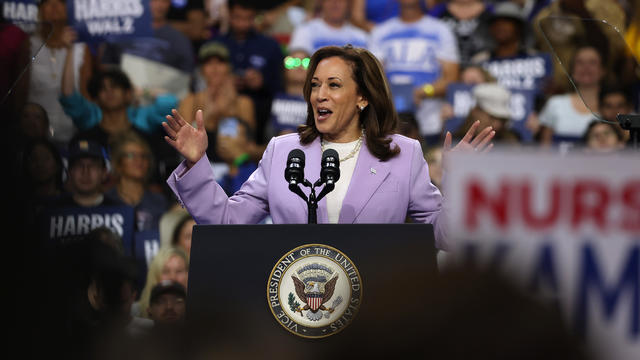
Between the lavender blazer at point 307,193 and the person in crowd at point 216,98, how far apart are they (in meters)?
2.67

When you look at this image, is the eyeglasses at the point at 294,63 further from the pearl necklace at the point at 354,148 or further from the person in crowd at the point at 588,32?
the pearl necklace at the point at 354,148

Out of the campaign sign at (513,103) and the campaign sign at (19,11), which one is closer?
the campaign sign at (19,11)

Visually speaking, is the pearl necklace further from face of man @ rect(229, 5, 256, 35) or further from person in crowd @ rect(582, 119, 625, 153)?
face of man @ rect(229, 5, 256, 35)

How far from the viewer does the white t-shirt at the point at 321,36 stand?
5.89m

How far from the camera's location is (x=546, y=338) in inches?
59.3

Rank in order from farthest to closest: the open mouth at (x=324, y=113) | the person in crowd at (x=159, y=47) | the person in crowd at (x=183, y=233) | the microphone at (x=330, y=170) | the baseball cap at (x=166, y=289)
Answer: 1. the person in crowd at (x=159, y=47)
2. the person in crowd at (x=183, y=233)
3. the baseball cap at (x=166, y=289)
4. the open mouth at (x=324, y=113)
5. the microphone at (x=330, y=170)

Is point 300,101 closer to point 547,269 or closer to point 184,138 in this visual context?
point 184,138

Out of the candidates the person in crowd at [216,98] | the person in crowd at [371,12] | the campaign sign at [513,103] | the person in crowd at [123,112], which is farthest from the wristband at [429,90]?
the person in crowd at [123,112]

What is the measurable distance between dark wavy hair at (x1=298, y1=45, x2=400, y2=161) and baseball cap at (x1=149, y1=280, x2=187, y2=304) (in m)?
1.80

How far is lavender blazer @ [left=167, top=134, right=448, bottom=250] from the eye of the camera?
2.58 meters

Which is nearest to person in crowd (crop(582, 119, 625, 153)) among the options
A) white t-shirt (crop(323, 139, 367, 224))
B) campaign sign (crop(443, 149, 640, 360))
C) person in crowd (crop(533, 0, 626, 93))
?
person in crowd (crop(533, 0, 626, 93))

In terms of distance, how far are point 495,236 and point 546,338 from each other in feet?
0.96

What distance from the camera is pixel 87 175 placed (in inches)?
184

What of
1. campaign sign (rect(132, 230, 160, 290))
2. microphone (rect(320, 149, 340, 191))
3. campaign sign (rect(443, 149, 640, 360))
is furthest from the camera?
campaign sign (rect(132, 230, 160, 290))
